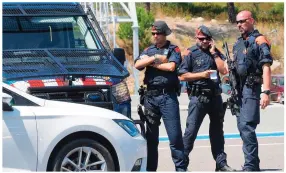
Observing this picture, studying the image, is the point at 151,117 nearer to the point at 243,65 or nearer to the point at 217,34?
the point at 243,65

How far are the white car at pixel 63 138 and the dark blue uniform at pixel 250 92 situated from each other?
133 centimetres

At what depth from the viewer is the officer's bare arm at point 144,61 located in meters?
7.62

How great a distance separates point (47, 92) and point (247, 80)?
88.9 inches

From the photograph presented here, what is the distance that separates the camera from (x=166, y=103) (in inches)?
300

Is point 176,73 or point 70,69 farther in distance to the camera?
point 70,69

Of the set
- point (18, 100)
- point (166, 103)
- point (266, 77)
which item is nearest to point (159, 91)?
point (166, 103)

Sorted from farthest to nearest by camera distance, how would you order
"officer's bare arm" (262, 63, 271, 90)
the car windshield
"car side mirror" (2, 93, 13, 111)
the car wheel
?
the car windshield
"officer's bare arm" (262, 63, 271, 90)
the car wheel
"car side mirror" (2, 93, 13, 111)

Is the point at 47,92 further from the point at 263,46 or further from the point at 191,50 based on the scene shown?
the point at 263,46

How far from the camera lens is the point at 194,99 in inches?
314

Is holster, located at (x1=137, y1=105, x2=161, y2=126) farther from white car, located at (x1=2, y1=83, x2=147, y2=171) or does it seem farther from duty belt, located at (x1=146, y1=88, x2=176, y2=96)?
white car, located at (x1=2, y1=83, x2=147, y2=171)

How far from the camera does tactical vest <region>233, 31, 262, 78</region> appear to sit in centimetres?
752

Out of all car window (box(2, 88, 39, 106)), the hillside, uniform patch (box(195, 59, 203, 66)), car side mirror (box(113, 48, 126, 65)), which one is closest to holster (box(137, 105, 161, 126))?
uniform patch (box(195, 59, 203, 66))

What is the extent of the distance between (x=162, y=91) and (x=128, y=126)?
905 mm

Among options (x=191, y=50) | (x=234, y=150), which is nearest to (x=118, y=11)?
(x=234, y=150)
